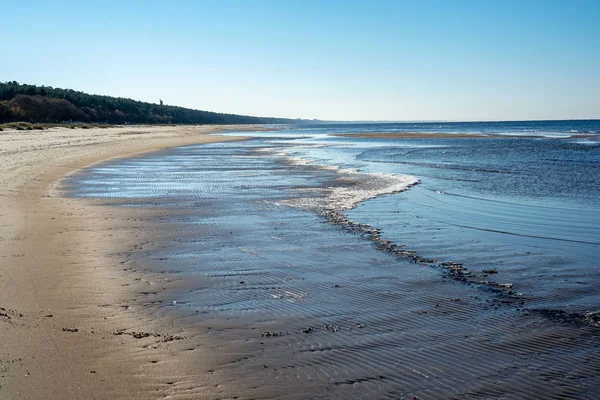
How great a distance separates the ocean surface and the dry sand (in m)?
0.76

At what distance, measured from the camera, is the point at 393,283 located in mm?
7734

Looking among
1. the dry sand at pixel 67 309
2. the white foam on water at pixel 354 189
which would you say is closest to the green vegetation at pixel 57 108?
the white foam on water at pixel 354 189

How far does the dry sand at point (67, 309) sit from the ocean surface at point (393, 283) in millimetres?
763

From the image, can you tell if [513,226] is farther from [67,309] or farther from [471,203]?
[67,309]

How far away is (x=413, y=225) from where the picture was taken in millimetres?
12133

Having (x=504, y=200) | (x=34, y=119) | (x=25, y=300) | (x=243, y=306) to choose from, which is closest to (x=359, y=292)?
(x=243, y=306)

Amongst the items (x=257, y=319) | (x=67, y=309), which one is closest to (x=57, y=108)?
(x=67, y=309)

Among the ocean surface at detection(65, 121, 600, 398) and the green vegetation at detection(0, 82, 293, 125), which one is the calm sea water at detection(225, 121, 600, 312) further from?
the green vegetation at detection(0, 82, 293, 125)

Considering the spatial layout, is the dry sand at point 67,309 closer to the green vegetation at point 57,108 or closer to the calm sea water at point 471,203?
the calm sea water at point 471,203

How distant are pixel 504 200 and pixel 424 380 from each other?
12382 mm

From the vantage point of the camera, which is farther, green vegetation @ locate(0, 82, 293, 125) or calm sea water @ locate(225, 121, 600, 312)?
green vegetation @ locate(0, 82, 293, 125)

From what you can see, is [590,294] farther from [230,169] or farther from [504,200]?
[230,169]

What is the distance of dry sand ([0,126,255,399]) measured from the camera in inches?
178

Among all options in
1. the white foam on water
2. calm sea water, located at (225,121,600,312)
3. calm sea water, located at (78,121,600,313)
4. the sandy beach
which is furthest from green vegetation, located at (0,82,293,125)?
the sandy beach
